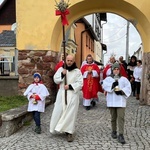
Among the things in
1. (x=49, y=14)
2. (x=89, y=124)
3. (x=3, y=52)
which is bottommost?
(x=89, y=124)

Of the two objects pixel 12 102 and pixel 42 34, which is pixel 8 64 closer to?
pixel 42 34

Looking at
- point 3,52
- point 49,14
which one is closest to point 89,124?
point 49,14

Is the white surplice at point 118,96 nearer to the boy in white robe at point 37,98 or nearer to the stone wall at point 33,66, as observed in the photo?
the boy in white robe at point 37,98

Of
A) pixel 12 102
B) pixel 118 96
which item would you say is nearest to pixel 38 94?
pixel 118 96

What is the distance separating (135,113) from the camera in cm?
905

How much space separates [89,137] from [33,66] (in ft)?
15.1

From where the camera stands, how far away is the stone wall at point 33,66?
10.5 m

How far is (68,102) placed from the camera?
6.41 metres

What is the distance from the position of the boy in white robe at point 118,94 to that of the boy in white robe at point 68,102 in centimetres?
63

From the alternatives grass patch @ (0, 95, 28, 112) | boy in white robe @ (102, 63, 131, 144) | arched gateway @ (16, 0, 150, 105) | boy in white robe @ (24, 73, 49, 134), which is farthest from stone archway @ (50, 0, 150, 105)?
boy in white robe @ (102, 63, 131, 144)

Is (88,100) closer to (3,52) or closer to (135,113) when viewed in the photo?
(135,113)

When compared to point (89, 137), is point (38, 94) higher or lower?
higher

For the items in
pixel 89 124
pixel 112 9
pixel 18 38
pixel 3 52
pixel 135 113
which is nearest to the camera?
pixel 89 124

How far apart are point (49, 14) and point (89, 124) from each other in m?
4.23
